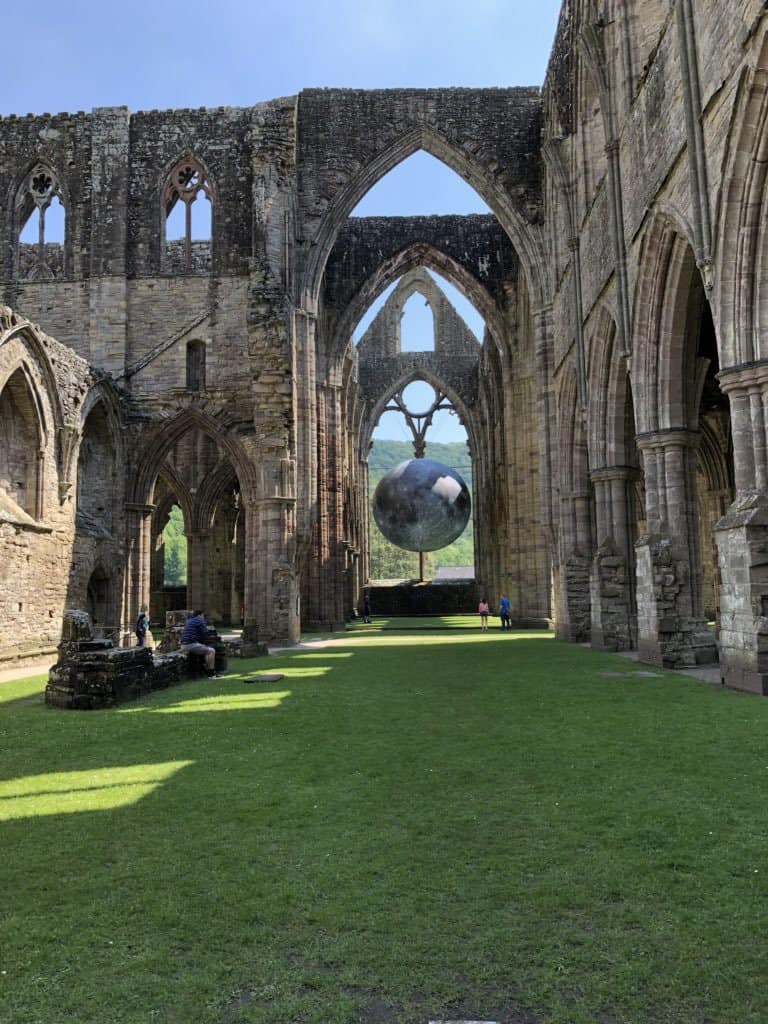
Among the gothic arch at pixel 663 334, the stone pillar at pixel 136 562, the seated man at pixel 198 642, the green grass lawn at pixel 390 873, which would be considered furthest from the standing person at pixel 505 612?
the green grass lawn at pixel 390 873

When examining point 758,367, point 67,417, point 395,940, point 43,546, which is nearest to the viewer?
point 395,940

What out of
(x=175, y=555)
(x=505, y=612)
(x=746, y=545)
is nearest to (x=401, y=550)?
(x=175, y=555)

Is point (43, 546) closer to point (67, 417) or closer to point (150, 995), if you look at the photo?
point (67, 417)

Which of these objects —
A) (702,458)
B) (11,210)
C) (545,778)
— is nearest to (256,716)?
(545,778)

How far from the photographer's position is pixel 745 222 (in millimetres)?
8156

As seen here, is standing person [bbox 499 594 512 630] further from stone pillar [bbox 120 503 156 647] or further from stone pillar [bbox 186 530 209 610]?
stone pillar [bbox 186 530 209 610]

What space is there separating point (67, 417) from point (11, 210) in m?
8.64

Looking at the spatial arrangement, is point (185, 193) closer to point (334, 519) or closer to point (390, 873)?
point (334, 519)

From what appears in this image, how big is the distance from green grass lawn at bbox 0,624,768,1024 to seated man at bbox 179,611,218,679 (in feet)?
15.7

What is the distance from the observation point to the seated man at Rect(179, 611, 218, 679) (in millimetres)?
11156

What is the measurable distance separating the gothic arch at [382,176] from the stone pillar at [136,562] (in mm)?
7369

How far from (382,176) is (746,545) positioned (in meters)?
18.3

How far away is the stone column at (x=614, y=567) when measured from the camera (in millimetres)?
13855

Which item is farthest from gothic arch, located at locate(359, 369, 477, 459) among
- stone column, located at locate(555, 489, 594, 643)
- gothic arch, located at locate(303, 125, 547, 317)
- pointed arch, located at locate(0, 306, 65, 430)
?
pointed arch, located at locate(0, 306, 65, 430)
